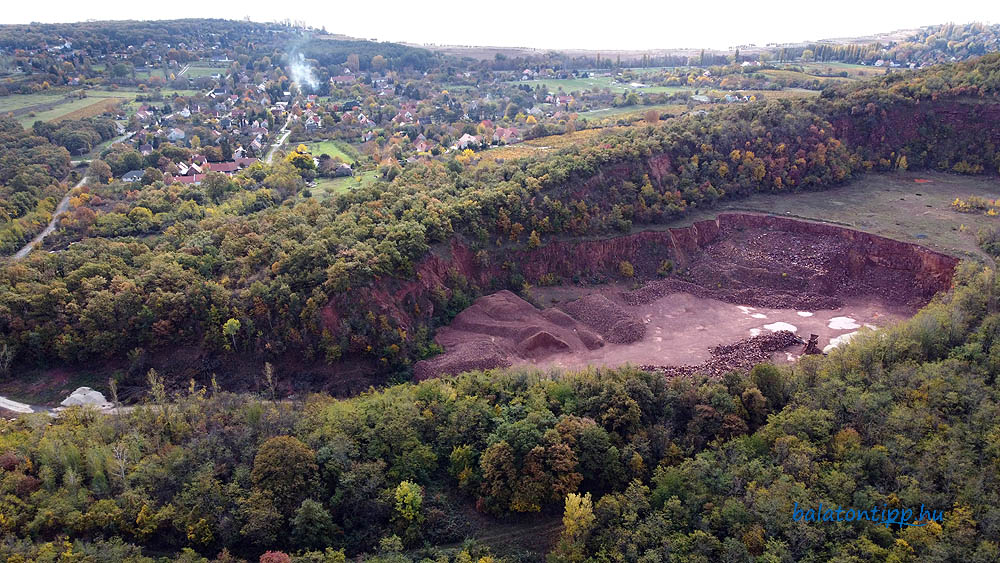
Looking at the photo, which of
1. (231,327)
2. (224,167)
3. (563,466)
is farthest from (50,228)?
(563,466)

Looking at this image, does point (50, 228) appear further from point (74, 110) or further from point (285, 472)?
point (285, 472)

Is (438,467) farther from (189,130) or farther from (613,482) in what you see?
(189,130)

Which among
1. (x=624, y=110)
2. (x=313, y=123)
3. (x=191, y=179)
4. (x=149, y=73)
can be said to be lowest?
(x=191, y=179)

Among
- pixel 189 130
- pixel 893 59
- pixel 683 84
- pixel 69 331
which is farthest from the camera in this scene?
pixel 893 59

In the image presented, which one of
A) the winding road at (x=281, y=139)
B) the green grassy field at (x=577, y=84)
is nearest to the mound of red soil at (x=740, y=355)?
the winding road at (x=281, y=139)

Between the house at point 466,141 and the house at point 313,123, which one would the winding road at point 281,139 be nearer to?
the house at point 313,123

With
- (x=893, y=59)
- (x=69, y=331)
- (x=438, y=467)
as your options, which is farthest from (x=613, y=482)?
(x=893, y=59)

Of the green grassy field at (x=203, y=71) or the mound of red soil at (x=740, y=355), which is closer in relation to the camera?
the mound of red soil at (x=740, y=355)
